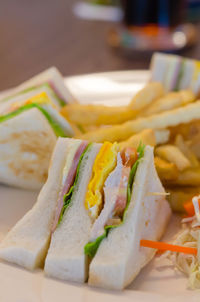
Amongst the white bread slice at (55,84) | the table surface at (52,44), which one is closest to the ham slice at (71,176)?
the white bread slice at (55,84)

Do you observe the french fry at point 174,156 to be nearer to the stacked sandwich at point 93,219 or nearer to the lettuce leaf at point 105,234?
the stacked sandwich at point 93,219

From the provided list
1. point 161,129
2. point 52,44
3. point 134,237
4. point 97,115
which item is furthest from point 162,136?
point 52,44

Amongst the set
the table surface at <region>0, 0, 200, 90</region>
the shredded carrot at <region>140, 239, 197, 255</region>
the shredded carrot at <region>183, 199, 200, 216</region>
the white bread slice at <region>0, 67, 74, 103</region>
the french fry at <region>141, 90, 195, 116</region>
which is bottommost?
the shredded carrot at <region>140, 239, 197, 255</region>

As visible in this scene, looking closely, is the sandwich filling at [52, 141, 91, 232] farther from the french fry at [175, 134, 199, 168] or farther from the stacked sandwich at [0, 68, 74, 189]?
the french fry at [175, 134, 199, 168]

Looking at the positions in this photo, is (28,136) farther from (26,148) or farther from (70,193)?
(70,193)

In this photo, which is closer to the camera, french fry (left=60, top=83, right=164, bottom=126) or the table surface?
french fry (left=60, top=83, right=164, bottom=126)

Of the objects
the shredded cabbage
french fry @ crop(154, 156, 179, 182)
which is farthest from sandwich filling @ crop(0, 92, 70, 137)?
the shredded cabbage

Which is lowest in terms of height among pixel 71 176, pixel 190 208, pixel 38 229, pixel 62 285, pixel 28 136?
pixel 62 285
